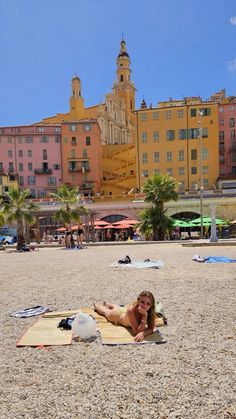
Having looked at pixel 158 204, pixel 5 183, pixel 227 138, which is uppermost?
pixel 227 138

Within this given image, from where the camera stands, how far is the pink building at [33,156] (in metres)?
72.2

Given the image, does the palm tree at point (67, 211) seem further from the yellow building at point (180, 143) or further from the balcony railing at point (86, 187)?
the balcony railing at point (86, 187)

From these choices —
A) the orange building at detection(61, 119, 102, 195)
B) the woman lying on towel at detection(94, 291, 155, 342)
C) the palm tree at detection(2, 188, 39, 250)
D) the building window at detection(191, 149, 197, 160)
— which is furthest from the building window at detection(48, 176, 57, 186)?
the woman lying on towel at detection(94, 291, 155, 342)

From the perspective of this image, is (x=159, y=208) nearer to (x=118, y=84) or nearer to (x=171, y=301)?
(x=171, y=301)

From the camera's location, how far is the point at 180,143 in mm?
65000

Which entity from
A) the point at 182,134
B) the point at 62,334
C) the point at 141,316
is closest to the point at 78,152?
the point at 182,134

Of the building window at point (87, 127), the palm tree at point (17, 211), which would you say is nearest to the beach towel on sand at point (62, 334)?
the palm tree at point (17, 211)

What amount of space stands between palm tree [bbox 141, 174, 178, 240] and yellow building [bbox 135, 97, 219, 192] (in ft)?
85.6

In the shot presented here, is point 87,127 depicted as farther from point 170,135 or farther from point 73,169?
point 170,135

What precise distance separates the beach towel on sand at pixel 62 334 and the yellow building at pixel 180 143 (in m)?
57.3

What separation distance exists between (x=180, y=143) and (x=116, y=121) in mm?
41136

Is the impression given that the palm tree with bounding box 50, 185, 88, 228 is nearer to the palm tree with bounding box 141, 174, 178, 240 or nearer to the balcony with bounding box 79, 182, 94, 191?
the palm tree with bounding box 141, 174, 178, 240

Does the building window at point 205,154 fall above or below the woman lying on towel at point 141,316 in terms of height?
above

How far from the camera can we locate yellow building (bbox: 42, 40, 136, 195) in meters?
74.5
